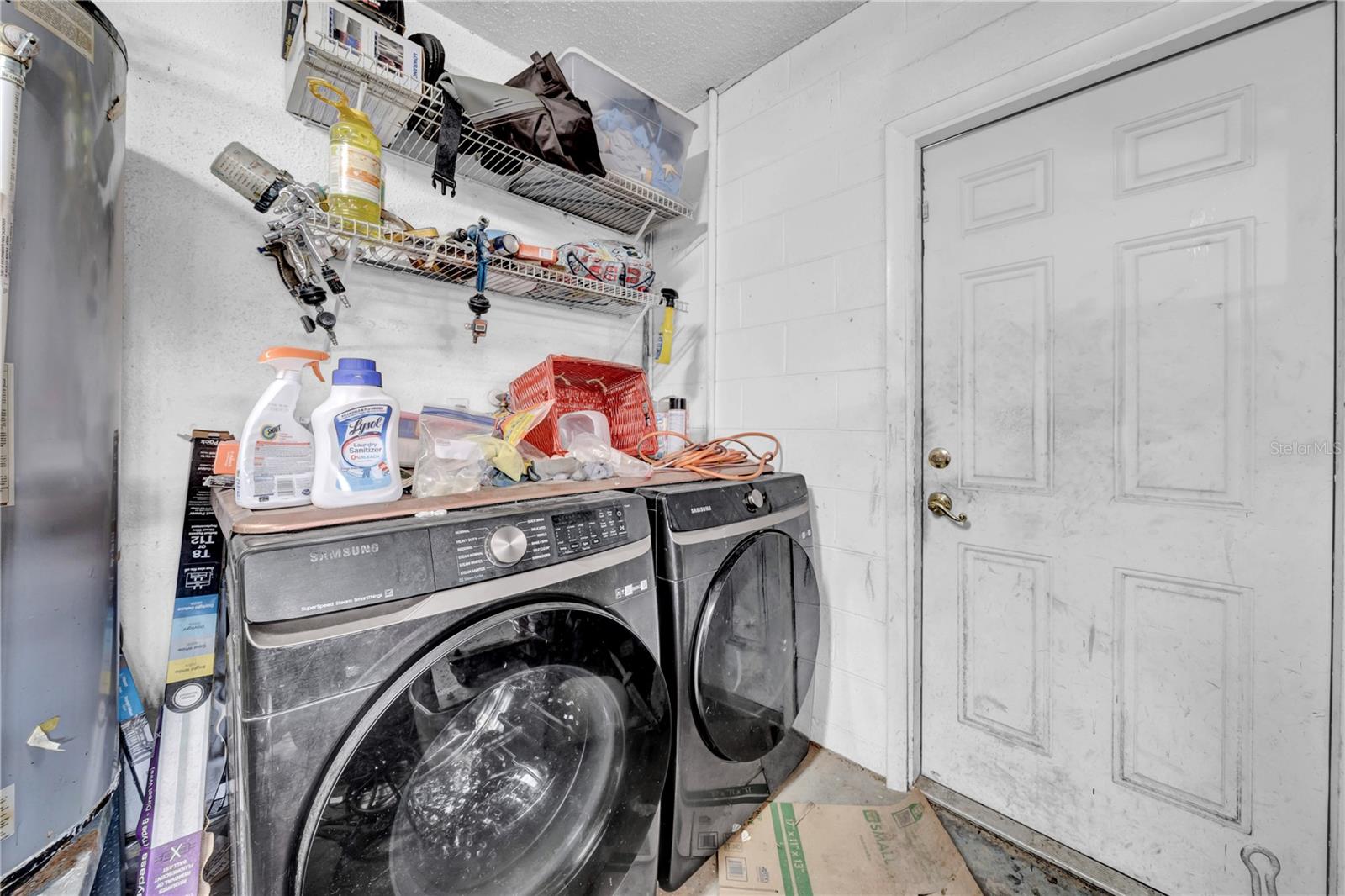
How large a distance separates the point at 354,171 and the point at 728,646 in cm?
140

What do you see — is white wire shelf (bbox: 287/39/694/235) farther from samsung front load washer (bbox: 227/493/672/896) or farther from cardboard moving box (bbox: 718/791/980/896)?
cardboard moving box (bbox: 718/791/980/896)

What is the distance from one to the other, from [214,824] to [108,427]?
845mm

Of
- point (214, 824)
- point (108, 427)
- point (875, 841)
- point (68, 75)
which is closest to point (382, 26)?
point (68, 75)

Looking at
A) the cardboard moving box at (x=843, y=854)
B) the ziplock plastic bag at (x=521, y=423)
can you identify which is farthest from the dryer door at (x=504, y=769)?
the ziplock plastic bag at (x=521, y=423)

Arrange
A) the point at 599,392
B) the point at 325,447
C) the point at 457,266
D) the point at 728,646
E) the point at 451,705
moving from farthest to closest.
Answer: the point at 599,392, the point at 457,266, the point at 728,646, the point at 325,447, the point at 451,705

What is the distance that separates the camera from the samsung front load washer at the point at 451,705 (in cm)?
65

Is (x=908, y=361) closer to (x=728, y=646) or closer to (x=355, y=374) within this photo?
(x=728, y=646)

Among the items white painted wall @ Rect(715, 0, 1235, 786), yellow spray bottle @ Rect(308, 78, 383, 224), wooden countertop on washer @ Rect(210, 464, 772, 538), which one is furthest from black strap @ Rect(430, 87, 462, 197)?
white painted wall @ Rect(715, 0, 1235, 786)

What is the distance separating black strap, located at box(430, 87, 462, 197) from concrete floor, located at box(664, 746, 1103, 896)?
1.84 metres

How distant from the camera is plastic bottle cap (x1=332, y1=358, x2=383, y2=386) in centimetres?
88

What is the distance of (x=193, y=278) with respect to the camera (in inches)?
49.0

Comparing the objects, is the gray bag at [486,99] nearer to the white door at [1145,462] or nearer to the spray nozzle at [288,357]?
the spray nozzle at [288,357]

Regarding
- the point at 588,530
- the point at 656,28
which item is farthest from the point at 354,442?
the point at 656,28

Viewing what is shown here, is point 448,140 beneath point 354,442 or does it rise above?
above
